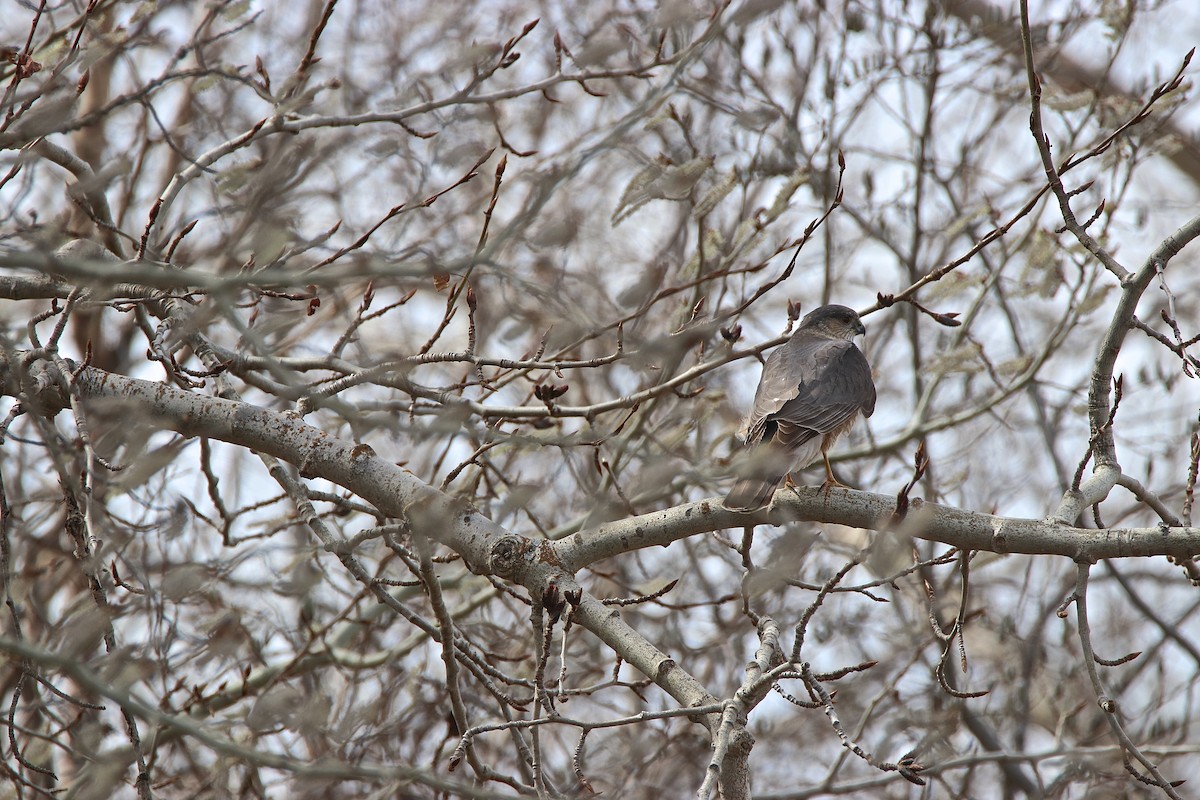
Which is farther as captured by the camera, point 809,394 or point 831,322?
point 831,322

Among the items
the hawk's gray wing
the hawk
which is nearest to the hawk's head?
the hawk

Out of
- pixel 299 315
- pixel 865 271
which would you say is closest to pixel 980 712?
pixel 865 271

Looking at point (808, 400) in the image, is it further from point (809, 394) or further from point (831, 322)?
point (831, 322)

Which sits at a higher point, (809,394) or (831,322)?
(831,322)

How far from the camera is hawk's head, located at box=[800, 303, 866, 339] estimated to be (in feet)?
19.8

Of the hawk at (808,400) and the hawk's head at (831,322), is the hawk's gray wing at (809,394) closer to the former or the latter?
the hawk at (808,400)

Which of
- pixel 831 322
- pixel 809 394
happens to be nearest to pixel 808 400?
pixel 809 394

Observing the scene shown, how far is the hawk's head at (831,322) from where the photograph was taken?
6.04 meters

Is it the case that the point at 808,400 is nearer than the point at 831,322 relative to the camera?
Yes

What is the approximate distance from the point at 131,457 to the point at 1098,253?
2.92 metres

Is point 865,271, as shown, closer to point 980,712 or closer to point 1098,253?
point 980,712

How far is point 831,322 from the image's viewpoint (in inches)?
241

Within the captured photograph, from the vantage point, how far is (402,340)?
980 centimetres

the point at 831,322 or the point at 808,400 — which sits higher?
the point at 831,322
